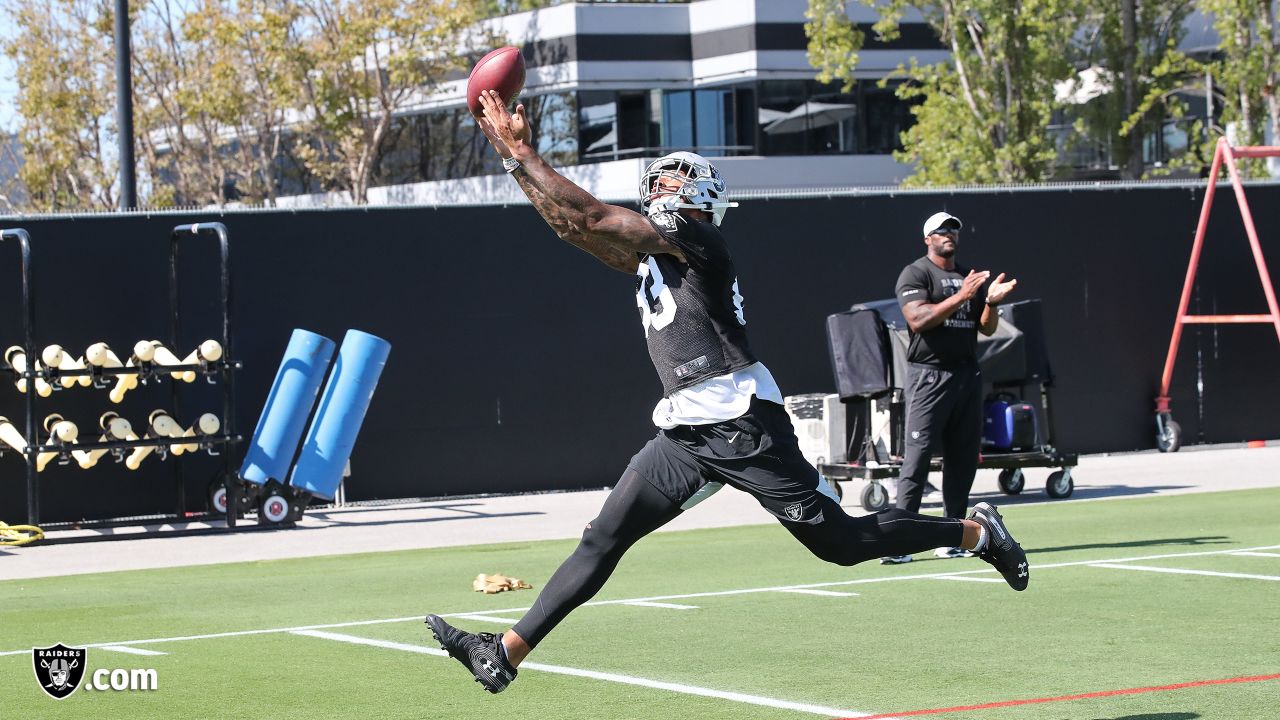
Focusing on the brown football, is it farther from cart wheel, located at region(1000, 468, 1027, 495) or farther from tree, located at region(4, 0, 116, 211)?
tree, located at region(4, 0, 116, 211)

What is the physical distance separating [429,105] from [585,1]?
6727mm

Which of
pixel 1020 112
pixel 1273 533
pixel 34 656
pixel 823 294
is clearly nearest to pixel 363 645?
pixel 34 656

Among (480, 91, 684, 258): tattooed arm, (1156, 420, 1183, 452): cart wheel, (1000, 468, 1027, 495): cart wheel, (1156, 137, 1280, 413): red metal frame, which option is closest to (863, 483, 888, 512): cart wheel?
(1000, 468, 1027, 495): cart wheel

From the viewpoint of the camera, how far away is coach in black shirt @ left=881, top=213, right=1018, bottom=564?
1101 cm

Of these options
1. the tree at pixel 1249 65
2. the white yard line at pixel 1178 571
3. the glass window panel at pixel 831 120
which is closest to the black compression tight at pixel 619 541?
the white yard line at pixel 1178 571

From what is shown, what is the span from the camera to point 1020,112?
1438 inches

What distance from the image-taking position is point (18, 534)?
1423 centimetres

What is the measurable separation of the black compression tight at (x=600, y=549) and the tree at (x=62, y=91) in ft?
135

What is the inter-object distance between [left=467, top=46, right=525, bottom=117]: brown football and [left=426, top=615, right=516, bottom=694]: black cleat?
6.55 ft

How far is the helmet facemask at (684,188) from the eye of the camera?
666 centimetres

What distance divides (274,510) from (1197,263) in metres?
10.4

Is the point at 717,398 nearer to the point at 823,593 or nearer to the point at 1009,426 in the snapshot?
the point at 823,593

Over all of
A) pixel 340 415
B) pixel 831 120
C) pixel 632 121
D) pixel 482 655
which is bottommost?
pixel 482 655
